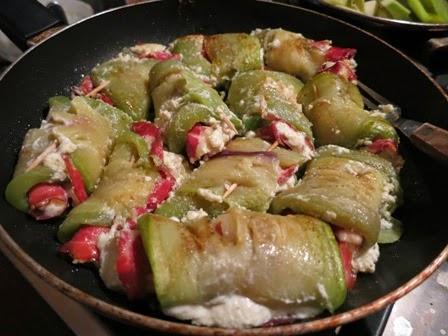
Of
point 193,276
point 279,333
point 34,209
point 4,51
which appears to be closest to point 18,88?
point 34,209

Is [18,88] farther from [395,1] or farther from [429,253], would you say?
[395,1]

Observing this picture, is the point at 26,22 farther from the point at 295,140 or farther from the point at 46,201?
the point at 295,140

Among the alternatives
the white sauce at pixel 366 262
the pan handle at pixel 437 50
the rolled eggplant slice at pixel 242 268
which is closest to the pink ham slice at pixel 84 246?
the rolled eggplant slice at pixel 242 268

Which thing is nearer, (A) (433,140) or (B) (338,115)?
(A) (433,140)

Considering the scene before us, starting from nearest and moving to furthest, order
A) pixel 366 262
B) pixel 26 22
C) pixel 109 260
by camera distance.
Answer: pixel 109 260
pixel 366 262
pixel 26 22

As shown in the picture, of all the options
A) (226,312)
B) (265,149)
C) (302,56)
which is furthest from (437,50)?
(226,312)

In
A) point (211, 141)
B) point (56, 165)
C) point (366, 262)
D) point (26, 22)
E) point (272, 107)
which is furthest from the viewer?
point (26, 22)
